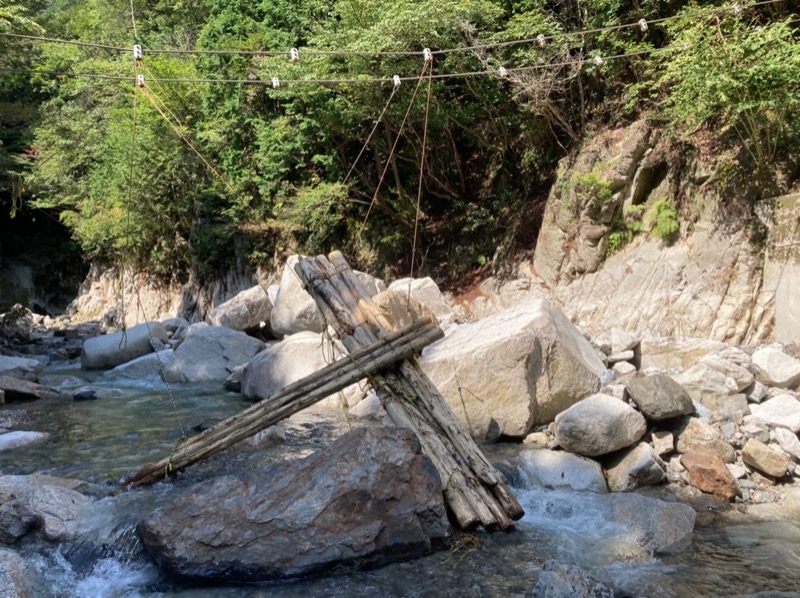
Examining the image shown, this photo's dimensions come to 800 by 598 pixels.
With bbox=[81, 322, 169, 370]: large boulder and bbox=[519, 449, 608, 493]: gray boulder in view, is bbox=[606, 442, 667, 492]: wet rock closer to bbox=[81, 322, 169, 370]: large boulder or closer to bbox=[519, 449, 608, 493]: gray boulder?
bbox=[519, 449, 608, 493]: gray boulder

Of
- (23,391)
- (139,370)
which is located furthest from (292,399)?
(139,370)

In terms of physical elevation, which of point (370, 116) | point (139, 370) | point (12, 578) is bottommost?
point (139, 370)

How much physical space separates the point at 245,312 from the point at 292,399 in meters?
9.14

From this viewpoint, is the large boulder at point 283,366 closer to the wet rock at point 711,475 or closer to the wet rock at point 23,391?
the wet rock at point 23,391

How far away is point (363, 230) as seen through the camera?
18594mm

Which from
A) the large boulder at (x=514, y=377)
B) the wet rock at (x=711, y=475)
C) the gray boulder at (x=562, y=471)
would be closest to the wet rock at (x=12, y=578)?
the gray boulder at (x=562, y=471)

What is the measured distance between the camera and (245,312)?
14.4 meters

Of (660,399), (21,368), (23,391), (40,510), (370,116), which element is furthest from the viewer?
(370,116)

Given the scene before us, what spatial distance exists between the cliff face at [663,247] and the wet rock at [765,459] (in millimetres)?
3736

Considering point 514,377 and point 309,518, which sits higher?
point 309,518

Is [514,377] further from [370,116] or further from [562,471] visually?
[370,116]

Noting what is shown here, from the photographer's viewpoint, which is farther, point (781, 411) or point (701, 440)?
point (781, 411)

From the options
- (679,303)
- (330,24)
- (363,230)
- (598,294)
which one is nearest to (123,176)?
(363,230)

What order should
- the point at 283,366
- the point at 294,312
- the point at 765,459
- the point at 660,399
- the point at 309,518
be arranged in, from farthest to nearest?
the point at 294,312
the point at 283,366
the point at 660,399
the point at 765,459
the point at 309,518
